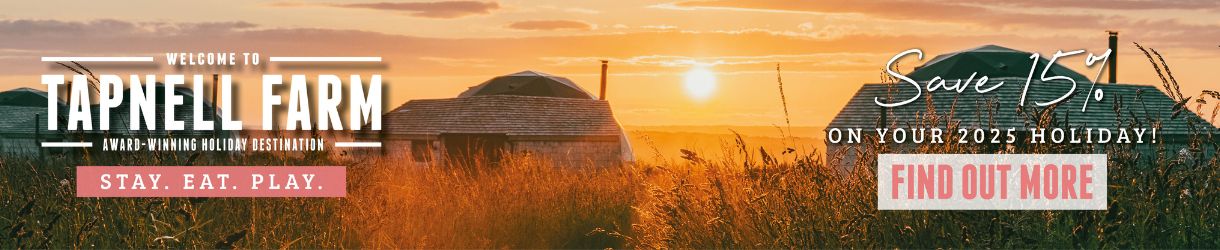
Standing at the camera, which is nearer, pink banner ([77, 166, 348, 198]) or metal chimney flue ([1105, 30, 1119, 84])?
pink banner ([77, 166, 348, 198])

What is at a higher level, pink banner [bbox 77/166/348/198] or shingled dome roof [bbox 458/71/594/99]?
shingled dome roof [bbox 458/71/594/99]

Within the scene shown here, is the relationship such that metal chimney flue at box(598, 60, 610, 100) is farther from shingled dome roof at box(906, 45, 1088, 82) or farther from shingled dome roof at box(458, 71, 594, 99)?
shingled dome roof at box(906, 45, 1088, 82)

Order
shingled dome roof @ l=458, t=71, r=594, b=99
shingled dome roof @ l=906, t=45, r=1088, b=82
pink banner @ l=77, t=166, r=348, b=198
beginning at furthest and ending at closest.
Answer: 1. shingled dome roof @ l=458, t=71, r=594, b=99
2. shingled dome roof @ l=906, t=45, r=1088, b=82
3. pink banner @ l=77, t=166, r=348, b=198

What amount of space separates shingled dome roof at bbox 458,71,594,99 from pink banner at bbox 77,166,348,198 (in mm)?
36216

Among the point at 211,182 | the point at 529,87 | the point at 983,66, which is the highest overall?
the point at 983,66

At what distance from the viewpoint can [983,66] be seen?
36.4 meters

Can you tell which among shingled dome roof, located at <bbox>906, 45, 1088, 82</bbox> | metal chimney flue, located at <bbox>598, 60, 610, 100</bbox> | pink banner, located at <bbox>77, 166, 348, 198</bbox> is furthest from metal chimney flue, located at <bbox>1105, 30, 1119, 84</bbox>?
pink banner, located at <bbox>77, 166, 348, 198</bbox>

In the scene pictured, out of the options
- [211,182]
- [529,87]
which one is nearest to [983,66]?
[529,87]

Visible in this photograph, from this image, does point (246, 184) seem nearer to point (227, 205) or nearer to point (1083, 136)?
point (227, 205)

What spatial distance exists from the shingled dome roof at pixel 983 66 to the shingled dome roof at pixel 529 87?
14.8 meters

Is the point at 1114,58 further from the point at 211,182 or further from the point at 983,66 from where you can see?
the point at 211,182

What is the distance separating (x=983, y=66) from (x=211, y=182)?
31807mm

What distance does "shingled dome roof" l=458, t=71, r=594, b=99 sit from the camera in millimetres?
45812

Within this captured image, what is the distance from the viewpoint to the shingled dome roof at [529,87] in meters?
45.8
